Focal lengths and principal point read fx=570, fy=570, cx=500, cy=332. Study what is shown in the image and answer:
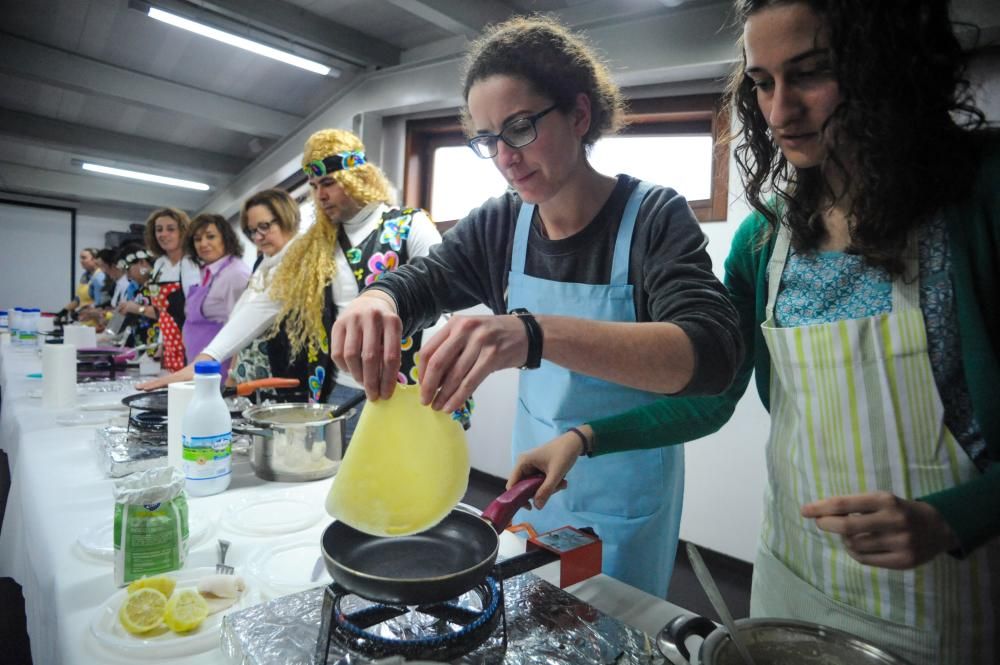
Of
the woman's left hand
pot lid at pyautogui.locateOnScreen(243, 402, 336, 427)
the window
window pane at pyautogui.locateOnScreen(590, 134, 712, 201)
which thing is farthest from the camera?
window pane at pyautogui.locateOnScreen(590, 134, 712, 201)

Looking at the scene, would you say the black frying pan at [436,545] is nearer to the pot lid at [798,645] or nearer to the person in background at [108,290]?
the pot lid at [798,645]

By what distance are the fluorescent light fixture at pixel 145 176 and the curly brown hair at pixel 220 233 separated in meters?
6.05

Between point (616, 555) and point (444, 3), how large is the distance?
3.43 m

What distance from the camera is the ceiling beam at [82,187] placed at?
984 centimetres

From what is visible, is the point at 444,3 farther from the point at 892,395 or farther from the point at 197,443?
the point at 892,395

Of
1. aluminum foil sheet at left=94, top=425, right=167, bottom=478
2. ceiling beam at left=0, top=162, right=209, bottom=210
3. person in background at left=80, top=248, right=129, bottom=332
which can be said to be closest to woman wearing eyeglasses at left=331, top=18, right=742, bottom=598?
aluminum foil sheet at left=94, top=425, right=167, bottom=478

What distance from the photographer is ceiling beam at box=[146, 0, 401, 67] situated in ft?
12.8

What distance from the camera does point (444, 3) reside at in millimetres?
3533

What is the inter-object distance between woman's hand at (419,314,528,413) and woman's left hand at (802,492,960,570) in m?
0.48

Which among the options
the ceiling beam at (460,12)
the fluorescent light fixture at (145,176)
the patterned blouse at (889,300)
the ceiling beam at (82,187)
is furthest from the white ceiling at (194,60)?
the patterned blouse at (889,300)

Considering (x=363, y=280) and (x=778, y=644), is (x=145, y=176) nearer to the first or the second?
(x=363, y=280)

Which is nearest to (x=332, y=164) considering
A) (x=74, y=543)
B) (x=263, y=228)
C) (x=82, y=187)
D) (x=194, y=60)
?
(x=263, y=228)

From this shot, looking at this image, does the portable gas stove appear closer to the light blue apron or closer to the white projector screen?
the light blue apron

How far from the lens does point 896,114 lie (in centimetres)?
93
